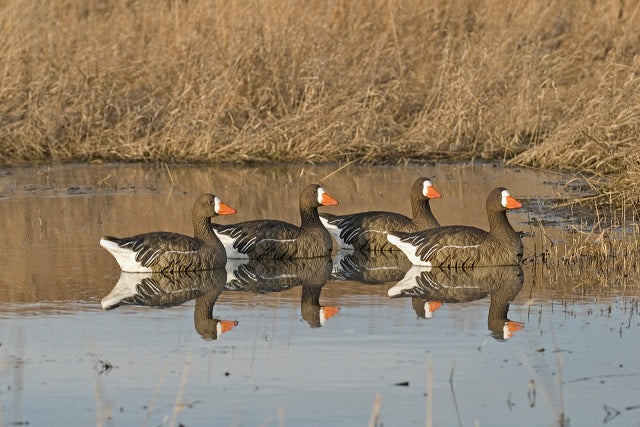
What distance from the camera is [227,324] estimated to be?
34.2 ft

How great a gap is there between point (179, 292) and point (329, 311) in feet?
5.41

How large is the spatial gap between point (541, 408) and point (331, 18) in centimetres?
1688

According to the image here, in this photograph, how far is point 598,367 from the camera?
8953 millimetres

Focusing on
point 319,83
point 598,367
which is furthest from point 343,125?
point 598,367

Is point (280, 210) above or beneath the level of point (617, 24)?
beneath

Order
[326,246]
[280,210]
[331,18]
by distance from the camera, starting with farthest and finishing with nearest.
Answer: [331,18]
[280,210]
[326,246]

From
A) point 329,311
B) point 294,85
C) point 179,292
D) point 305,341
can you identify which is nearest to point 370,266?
point 179,292

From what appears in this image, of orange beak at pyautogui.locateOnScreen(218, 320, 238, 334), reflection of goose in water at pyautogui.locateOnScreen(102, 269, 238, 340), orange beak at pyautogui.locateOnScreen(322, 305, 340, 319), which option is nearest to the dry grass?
reflection of goose in water at pyautogui.locateOnScreen(102, 269, 238, 340)

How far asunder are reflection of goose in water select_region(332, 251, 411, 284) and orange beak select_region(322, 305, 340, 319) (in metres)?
1.46

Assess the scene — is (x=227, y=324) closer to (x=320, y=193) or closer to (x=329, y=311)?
(x=329, y=311)

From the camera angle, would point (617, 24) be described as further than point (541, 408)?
Yes

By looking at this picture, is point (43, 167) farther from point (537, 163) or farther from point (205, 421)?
point (205, 421)

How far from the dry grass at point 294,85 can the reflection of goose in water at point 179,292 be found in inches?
305

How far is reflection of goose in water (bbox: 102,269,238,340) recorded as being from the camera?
10.5 m
